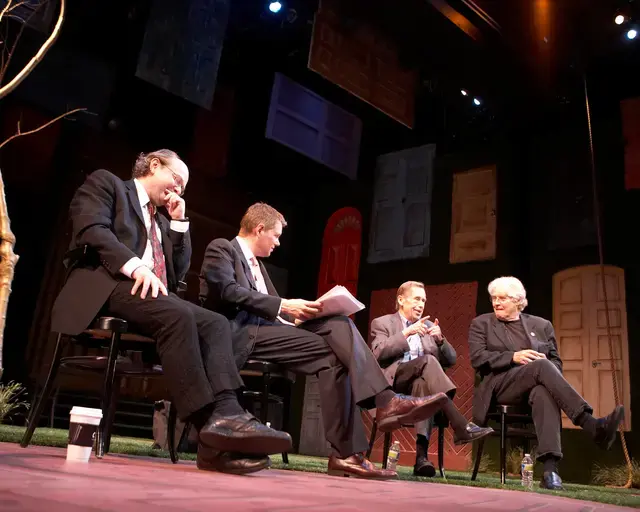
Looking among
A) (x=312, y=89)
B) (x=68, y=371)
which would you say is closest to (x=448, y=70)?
(x=312, y=89)

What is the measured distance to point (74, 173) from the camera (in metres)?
6.42

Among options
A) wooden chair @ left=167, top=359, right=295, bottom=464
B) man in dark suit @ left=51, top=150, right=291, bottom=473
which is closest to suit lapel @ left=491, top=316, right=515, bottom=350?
wooden chair @ left=167, top=359, right=295, bottom=464

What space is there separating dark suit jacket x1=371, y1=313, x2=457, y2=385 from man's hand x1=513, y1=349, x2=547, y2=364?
44 centimetres

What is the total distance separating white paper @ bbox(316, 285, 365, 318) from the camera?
235 centimetres

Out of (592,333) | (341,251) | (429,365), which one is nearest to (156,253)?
(429,365)

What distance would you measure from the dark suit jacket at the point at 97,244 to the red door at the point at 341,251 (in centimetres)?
605

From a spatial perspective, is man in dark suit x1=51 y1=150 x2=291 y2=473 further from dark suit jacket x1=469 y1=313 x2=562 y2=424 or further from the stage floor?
dark suit jacket x1=469 y1=313 x2=562 y2=424

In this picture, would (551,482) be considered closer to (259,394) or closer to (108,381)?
(259,394)

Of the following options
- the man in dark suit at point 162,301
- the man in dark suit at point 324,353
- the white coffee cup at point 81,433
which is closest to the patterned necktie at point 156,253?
the man in dark suit at point 162,301

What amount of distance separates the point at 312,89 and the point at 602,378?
186 inches

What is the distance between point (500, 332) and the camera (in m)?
3.73

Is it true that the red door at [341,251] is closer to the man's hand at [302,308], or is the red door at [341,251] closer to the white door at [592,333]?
the white door at [592,333]

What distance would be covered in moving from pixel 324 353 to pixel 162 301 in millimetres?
711

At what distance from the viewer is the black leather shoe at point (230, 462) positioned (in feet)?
6.06
